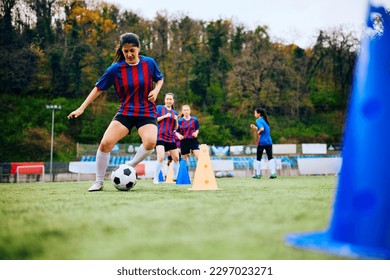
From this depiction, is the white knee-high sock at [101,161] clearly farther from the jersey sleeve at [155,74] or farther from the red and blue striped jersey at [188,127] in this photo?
the red and blue striped jersey at [188,127]

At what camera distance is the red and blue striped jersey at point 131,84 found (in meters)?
6.15

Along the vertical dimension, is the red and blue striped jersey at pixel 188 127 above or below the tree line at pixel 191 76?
below

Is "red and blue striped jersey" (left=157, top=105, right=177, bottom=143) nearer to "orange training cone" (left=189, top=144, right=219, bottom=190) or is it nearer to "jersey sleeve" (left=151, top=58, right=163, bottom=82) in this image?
"jersey sleeve" (left=151, top=58, right=163, bottom=82)

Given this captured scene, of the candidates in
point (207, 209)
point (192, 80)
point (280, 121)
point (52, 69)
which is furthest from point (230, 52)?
point (207, 209)

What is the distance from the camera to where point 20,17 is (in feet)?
84.1

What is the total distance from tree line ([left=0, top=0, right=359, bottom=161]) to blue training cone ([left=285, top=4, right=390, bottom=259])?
31.3 metres

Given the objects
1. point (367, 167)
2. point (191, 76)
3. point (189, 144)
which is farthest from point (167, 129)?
point (191, 76)

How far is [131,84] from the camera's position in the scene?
241 inches

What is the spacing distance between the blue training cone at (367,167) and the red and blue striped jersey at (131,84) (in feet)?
14.1

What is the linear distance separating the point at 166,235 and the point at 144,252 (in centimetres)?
32

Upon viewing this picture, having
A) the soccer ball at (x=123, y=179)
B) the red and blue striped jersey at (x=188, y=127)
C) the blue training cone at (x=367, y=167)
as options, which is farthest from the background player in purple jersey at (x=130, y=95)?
the red and blue striped jersey at (x=188, y=127)

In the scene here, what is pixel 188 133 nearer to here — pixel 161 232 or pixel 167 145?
pixel 167 145

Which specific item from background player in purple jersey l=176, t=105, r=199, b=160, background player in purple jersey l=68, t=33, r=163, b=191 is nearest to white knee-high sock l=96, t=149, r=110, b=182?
background player in purple jersey l=68, t=33, r=163, b=191

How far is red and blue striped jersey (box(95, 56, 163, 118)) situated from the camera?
242 inches
